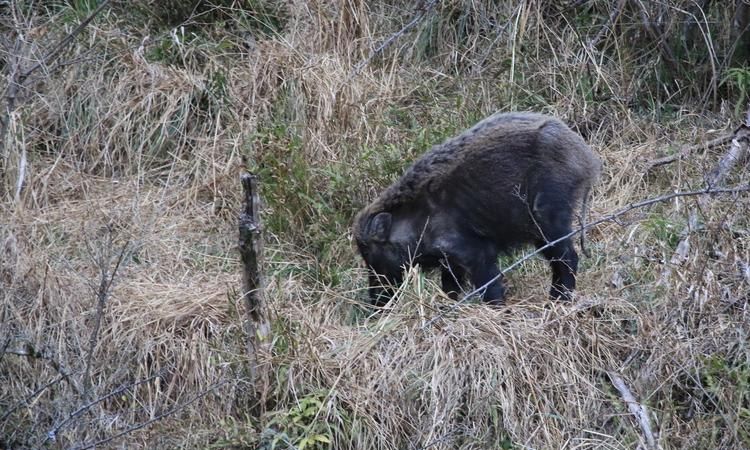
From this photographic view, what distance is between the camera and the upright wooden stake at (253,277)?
497 cm

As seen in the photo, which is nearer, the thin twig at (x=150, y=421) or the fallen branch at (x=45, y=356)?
the thin twig at (x=150, y=421)

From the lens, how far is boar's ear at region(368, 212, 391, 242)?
6.34 m

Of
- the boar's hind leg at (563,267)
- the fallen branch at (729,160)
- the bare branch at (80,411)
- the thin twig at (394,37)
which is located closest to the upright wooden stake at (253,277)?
the bare branch at (80,411)

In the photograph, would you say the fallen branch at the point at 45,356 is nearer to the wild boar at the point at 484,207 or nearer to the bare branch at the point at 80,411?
the bare branch at the point at 80,411

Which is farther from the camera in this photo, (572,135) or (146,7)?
(146,7)

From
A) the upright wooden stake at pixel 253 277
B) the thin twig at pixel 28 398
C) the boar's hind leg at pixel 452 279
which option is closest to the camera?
the upright wooden stake at pixel 253 277

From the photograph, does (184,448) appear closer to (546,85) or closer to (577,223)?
(577,223)

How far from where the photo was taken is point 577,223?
262 inches

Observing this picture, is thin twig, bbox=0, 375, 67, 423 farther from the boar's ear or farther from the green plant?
the boar's ear

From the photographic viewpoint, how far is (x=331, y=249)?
6.75 meters

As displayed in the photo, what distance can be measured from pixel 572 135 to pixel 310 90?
2.20 m

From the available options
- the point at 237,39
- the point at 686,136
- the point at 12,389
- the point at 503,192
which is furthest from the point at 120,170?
the point at 686,136

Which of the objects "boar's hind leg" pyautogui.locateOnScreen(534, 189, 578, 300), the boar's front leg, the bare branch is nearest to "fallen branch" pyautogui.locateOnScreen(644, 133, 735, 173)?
"boar's hind leg" pyautogui.locateOnScreen(534, 189, 578, 300)

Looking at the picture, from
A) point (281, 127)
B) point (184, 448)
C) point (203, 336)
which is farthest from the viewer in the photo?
point (281, 127)
